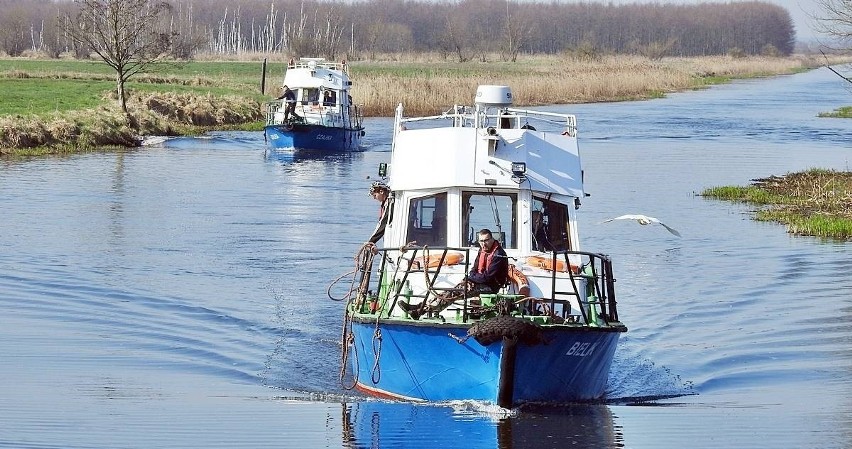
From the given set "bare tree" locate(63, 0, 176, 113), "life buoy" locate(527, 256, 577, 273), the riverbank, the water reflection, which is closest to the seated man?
"life buoy" locate(527, 256, 577, 273)

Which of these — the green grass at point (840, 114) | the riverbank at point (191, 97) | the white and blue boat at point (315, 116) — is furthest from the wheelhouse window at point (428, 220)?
the green grass at point (840, 114)

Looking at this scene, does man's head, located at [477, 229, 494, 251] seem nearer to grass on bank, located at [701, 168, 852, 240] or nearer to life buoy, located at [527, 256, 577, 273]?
life buoy, located at [527, 256, 577, 273]

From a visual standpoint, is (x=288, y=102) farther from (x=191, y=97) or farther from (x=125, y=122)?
(x=191, y=97)

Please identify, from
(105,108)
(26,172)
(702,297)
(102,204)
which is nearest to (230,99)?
(105,108)

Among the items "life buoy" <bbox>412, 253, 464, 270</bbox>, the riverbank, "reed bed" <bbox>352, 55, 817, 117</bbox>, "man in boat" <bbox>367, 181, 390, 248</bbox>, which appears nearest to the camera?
"life buoy" <bbox>412, 253, 464, 270</bbox>

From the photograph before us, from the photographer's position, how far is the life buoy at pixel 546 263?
16.5m

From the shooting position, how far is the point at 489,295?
15.2m

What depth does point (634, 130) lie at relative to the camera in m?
63.9

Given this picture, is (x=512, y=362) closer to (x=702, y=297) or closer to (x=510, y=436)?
(x=510, y=436)

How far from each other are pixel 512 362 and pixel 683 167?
35.0m

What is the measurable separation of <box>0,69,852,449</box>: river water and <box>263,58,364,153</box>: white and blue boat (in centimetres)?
484

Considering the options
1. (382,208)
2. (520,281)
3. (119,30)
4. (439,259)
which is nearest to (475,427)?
(520,281)

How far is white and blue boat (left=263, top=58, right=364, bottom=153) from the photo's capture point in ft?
172

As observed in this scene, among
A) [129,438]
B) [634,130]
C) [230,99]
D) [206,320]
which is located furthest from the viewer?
[230,99]
